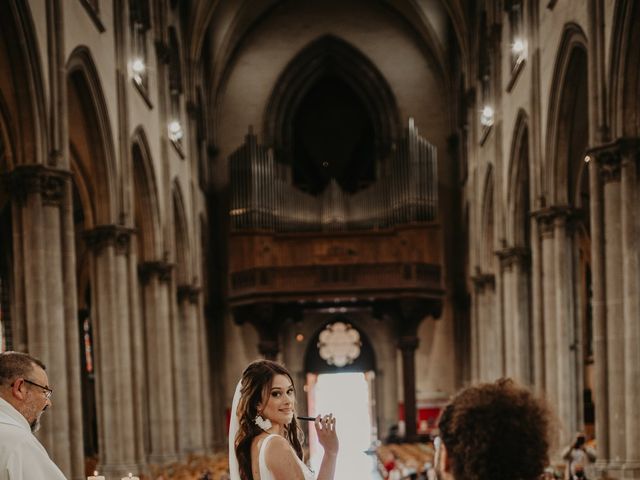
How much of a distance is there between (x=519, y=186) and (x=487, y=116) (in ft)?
12.5

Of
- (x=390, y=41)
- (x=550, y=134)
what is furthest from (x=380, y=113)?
(x=550, y=134)

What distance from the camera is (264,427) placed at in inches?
160

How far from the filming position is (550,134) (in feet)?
60.4

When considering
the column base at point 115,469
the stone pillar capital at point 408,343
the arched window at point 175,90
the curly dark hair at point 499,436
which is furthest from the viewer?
the stone pillar capital at point 408,343

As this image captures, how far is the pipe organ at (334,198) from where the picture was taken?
28.9m

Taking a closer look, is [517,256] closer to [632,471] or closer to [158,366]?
[158,366]

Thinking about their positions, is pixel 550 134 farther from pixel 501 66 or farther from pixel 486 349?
pixel 486 349

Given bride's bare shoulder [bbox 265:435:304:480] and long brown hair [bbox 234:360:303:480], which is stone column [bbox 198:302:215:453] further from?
bride's bare shoulder [bbox 265:435:304:480]

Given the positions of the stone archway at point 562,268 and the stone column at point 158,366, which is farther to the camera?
the stone column at point 158,366

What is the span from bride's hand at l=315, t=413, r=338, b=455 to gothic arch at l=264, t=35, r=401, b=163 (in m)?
29.6

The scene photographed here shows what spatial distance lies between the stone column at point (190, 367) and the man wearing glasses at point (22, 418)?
23.7 m

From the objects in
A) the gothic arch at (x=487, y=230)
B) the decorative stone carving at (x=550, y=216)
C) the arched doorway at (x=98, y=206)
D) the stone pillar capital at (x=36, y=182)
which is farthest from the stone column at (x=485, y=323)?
the stone pillar capital at (x=36, y=182)

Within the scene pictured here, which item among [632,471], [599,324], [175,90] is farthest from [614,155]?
[175,90]

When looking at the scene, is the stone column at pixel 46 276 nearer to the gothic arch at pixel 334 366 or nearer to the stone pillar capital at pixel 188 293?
the stone pillar capital at pixel 188 293
